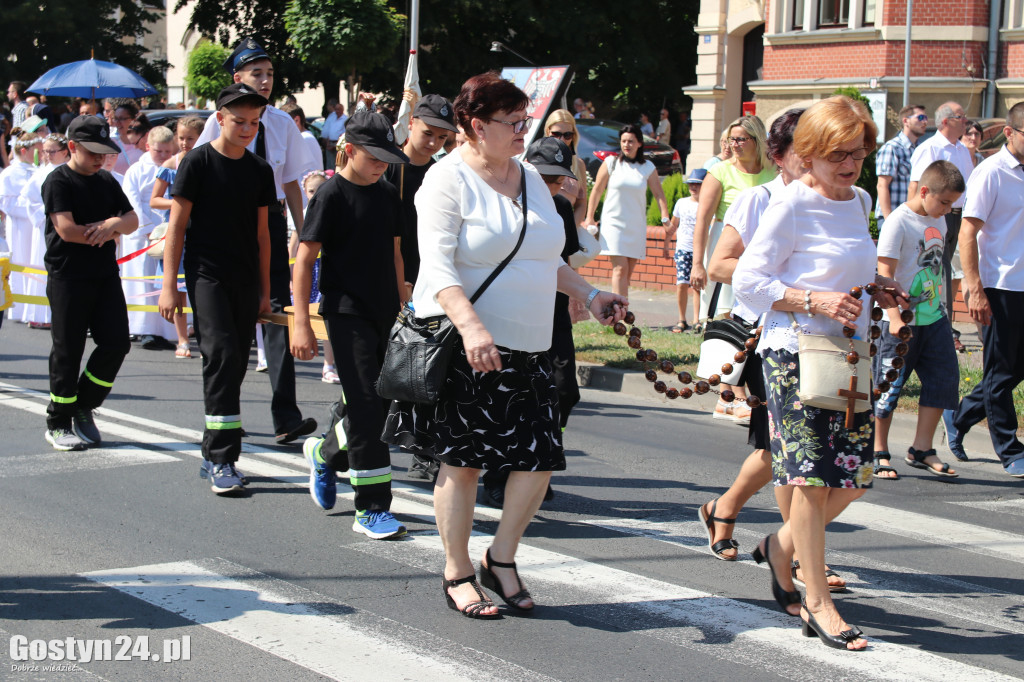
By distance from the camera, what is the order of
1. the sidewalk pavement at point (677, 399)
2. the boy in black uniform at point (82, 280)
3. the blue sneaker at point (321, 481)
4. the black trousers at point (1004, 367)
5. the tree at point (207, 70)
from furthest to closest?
the tree at point (207, 70), the sidewalk pavement at point (677, 399), the black trousers at point (1004, 367), the boy in black uniform at point (82, 280), the blue sneaker at point (321, 481)

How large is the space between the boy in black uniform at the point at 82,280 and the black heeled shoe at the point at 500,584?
3.42 m

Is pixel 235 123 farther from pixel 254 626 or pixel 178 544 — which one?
pixel 254 626

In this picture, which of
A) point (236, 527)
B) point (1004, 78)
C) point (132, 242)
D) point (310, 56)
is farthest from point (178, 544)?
point (310, 56)

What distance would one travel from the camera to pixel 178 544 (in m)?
5.31

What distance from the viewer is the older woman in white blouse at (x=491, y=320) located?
4.23m

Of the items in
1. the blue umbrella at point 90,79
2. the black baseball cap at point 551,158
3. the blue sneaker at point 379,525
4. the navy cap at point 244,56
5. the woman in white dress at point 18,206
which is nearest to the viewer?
the blue sneaker at point 379,525

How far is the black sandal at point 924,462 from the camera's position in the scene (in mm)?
7070

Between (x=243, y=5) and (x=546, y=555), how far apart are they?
36571mm

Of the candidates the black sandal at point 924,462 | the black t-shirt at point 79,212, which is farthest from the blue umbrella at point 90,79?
the black sandal at point 924,462

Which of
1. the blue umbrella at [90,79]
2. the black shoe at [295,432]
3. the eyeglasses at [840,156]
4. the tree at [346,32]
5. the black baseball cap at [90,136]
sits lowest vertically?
the black shoe at [295,432]

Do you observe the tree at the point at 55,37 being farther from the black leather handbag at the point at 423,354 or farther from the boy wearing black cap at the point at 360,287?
the black leather handbag at the point at 423,354

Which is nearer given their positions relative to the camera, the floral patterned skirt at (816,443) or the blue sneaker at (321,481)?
the floral patterned skirt at (816,443)

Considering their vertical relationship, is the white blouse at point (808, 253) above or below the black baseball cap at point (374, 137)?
below

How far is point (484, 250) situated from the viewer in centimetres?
422
